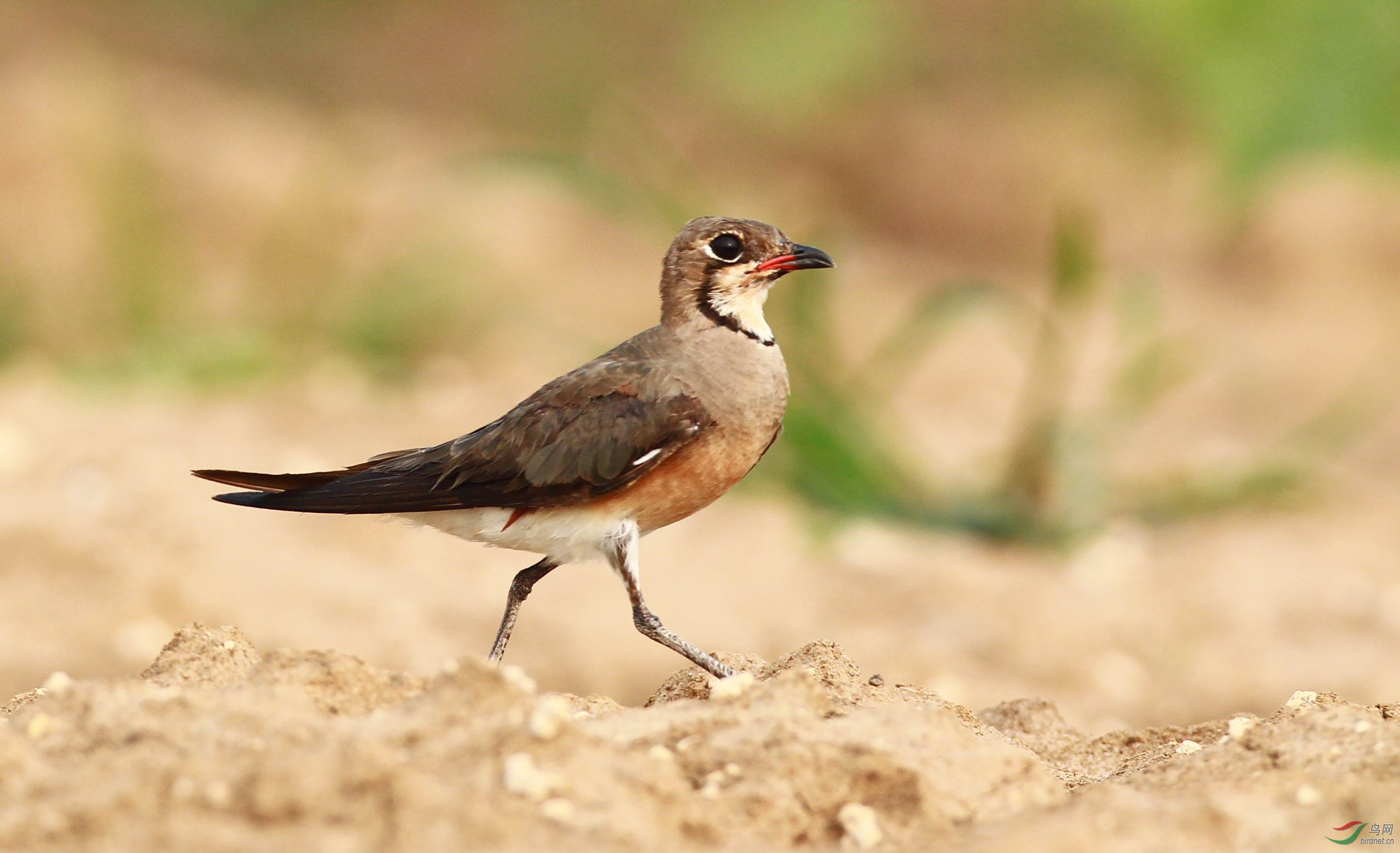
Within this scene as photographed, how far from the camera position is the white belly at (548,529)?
4121mm

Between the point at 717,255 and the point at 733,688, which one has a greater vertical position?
the point at 717,255

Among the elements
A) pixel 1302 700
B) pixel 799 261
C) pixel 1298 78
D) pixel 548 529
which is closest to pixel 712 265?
pixel 799 261

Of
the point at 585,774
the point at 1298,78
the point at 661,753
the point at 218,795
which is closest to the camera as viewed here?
the point at 218,795

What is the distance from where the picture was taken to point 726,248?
14.3 ft

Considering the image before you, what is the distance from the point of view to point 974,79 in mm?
15523

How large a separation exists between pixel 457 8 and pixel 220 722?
49.1ft

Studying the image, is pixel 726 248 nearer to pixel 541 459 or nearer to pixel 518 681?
pixel 541 459

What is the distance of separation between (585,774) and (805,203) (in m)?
12.1

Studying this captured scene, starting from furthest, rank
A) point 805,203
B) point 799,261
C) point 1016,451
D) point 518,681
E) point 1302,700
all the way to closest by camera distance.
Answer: point 805,203
point 1016,451
point 799,261
point 1302,700
point 518,681

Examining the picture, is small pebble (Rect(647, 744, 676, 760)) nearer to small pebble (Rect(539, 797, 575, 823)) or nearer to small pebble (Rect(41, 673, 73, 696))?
small pebble (Rect(539, 797, 575, 823))

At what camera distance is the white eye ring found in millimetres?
4332

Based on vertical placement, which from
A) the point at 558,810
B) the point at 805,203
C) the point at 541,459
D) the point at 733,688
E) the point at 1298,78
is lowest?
the point at 558,810

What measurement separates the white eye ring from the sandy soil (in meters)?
1.41

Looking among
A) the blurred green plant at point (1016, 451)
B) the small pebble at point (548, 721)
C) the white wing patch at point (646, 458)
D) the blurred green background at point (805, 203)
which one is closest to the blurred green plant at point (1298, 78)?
the blurred green background at point (805, 203)
